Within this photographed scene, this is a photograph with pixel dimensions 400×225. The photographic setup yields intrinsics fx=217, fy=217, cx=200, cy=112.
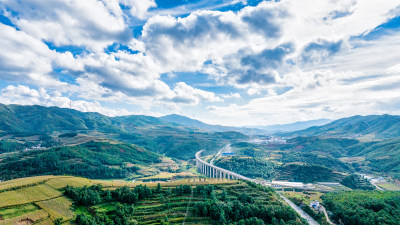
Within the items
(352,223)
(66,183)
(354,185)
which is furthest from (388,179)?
(66,183)

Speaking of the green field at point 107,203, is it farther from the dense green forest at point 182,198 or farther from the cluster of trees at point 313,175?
the cluster of trees at point 313,175

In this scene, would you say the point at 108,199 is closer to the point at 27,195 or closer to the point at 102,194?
the point at 102,194

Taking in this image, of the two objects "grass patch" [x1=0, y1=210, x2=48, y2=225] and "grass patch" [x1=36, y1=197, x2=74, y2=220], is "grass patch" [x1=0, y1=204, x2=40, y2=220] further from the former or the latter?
"grass patch" [x1=36, y1=197, x2=74, y2=220]

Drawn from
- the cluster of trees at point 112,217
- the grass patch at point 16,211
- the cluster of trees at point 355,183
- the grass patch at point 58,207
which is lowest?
the cluster of trees at point 355,183

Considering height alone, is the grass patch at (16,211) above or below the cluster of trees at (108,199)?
above

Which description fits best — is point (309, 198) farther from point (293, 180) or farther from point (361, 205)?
point (293, 180)

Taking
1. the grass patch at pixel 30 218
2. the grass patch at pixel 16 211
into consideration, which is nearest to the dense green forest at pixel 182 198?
the grass patch at pixel 30 218
